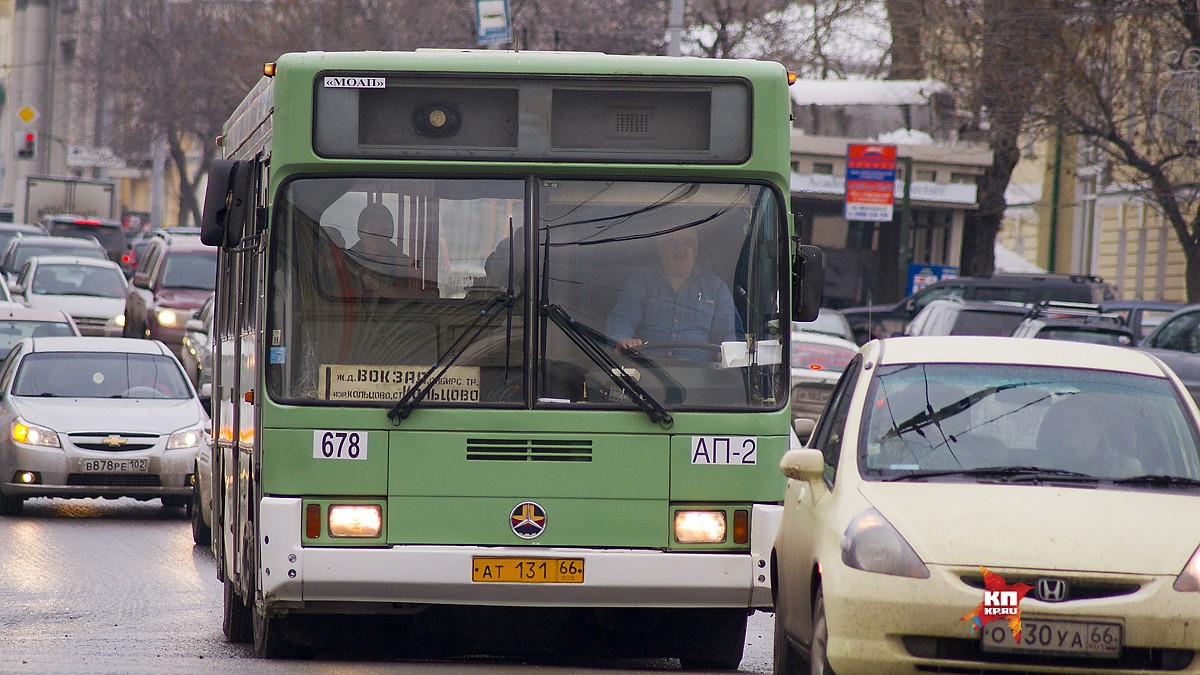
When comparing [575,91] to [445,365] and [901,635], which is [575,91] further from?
[901,635]

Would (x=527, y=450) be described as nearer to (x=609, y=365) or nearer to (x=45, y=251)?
(x=609, y=365)

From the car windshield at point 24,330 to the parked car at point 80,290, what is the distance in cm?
822

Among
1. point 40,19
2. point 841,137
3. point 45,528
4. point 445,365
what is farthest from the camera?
point 40,19

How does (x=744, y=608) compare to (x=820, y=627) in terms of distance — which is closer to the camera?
(x=820, y=627)

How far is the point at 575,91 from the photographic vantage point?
8.86m

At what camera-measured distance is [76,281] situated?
35.4m

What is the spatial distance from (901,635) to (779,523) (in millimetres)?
1866

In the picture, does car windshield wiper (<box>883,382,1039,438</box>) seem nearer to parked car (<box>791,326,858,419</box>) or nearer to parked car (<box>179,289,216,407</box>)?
parked car (<box>791,326,858,419</box>)

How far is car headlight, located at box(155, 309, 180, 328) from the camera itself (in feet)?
102

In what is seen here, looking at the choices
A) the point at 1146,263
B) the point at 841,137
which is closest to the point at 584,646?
the point at 841,137

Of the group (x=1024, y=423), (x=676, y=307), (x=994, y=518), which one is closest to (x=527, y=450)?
(x=676, y=307)

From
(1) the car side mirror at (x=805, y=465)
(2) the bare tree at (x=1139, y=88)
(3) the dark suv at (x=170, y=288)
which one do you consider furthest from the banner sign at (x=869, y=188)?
(1) the car side mirror at (x=805, y=465)

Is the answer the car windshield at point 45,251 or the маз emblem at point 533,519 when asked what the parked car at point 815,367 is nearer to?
the маз emblem at point 533,519

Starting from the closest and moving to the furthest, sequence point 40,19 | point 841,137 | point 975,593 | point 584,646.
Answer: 1. point 975,593
2. point 584,646
3. point 841,137
4. point 40,19
